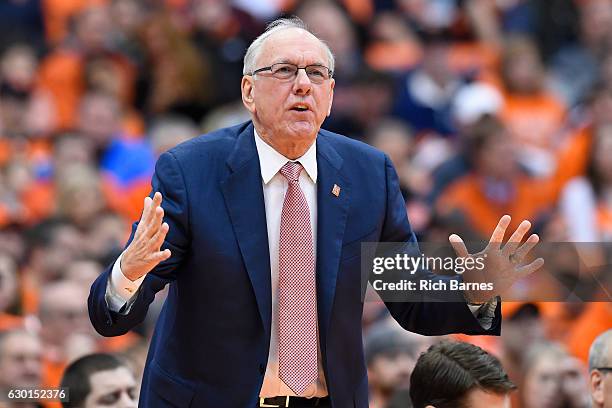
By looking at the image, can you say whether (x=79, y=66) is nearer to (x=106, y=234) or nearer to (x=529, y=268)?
(x=106, y=234)

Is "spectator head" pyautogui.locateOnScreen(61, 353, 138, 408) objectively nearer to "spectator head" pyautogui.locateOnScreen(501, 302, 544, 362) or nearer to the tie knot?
the tie knot

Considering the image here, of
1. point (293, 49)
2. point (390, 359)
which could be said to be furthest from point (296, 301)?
point (390, 359)

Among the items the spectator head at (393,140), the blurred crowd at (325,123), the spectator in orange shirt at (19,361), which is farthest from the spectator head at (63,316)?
the spectator head at (393,140)

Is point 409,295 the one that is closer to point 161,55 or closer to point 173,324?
point 173,324

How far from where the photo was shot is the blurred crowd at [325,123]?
26.2 ft

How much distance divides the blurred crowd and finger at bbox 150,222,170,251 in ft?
9.57

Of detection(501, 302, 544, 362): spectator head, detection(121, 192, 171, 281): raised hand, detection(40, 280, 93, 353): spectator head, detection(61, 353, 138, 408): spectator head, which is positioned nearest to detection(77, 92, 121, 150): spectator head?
detection(40, 280, 93, 353): spectator head

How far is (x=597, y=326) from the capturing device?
5926 mm

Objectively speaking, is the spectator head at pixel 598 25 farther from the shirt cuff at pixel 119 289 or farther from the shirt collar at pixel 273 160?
the shirt cuff at pixel 119 289

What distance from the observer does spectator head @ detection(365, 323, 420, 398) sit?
20.2ft

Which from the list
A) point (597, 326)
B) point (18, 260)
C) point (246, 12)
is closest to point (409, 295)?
point (597, 326)

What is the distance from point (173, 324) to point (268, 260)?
35cm

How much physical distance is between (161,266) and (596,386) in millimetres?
1617

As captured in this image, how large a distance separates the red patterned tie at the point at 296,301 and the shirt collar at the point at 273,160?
11 cm
